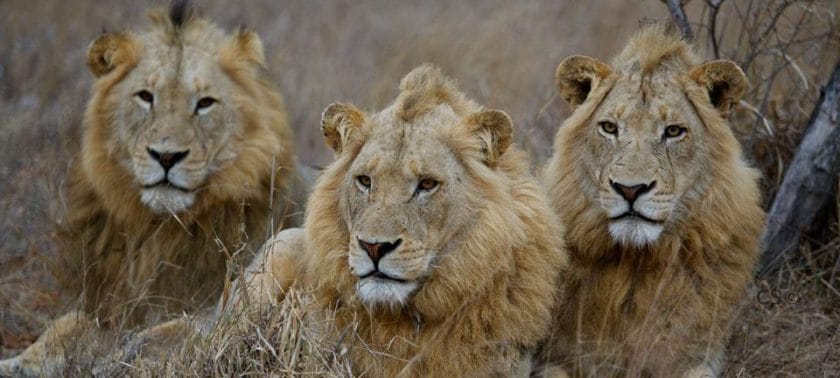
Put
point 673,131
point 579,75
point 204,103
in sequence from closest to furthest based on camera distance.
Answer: point 673,131 → point 579,75 → point 204,103

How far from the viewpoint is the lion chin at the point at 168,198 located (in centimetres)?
618

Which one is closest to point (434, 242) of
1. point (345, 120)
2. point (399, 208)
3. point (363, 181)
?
point (399, 208)

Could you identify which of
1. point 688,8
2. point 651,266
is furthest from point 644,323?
point 688,8

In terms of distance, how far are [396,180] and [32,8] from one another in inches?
364

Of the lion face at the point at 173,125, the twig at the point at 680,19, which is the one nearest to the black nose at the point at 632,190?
the twig at the point at 680,19

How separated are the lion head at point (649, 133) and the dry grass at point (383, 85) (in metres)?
0.66

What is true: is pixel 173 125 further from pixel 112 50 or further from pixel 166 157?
pixel 112 50

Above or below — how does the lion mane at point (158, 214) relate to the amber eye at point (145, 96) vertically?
below

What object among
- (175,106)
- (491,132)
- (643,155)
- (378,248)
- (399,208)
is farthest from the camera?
(175,106)
